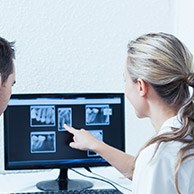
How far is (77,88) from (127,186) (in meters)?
0.58

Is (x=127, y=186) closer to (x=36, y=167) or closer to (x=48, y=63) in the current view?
(x=36, y=167)

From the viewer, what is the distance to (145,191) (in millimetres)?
1113

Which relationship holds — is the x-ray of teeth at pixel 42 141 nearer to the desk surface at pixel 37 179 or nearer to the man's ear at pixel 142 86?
the desk surface at pixel 37 179

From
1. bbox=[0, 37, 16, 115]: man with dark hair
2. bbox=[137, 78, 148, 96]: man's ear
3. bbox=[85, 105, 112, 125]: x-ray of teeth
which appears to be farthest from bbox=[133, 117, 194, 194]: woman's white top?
bbox=[85, 105, 112, 125]: x-ray of teeth

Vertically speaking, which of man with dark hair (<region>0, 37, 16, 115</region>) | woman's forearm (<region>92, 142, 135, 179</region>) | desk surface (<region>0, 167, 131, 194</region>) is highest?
man with dark hair (<region>0, 37, 16, 115</region>)

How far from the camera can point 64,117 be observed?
167cm

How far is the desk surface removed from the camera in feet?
5.41

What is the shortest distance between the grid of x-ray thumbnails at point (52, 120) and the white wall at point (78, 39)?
342 millimetres

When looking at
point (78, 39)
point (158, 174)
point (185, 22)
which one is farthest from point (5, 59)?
point (185, 22)

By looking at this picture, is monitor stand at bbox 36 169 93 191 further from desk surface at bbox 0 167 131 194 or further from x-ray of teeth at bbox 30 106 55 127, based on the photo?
x-ray of teeth at bbox 30 106 55 127

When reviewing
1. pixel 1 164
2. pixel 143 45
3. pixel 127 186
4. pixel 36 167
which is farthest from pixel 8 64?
pixel 1 164

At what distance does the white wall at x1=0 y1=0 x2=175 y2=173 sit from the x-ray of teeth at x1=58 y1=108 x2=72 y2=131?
34cm

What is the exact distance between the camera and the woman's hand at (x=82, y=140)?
5.21 ft

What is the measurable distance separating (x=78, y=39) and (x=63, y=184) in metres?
0.73
